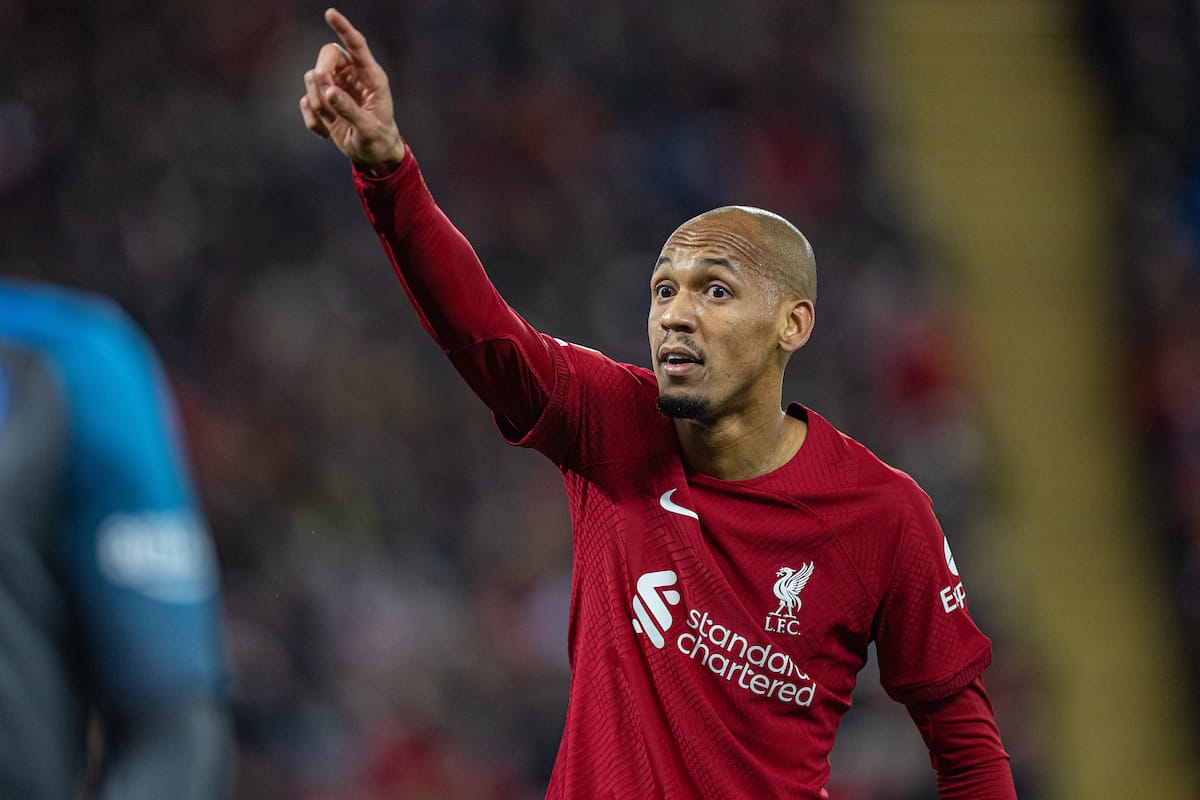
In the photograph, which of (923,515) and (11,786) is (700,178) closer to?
(923,515)

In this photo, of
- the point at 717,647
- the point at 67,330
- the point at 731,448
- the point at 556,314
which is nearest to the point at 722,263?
the point at 731,448

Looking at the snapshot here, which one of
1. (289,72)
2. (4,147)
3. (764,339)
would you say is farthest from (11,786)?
(289,72)

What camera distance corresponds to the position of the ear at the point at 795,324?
350cm

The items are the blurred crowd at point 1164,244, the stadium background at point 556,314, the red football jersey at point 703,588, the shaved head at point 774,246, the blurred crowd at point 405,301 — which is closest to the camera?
the red football jersey at point 703,588

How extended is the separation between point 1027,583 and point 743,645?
324 inches

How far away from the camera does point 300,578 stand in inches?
304

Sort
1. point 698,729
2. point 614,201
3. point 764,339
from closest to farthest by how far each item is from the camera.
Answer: point 698,729 → point 764,339 → point 614,201

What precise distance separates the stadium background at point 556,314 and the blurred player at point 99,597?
573 cm

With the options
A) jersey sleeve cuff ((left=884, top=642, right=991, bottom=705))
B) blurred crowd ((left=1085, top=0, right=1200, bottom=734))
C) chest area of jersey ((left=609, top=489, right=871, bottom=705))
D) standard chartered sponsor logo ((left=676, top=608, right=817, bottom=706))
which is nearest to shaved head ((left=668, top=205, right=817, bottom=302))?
chest area of jersey ((left=609, top=489, right=871, bottom=705))

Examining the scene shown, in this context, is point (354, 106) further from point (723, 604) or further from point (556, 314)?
point (556, 314)

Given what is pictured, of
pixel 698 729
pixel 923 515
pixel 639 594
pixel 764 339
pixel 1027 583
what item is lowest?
pixel 1027 583

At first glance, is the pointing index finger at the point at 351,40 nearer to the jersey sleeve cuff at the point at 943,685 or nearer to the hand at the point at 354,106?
the hand at the point at 354,106

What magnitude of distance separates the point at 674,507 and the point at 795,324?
1.70 feet

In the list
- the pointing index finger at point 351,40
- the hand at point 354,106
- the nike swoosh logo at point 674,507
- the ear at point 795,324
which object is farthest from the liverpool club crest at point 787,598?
the pointing index finger at point 351,40
